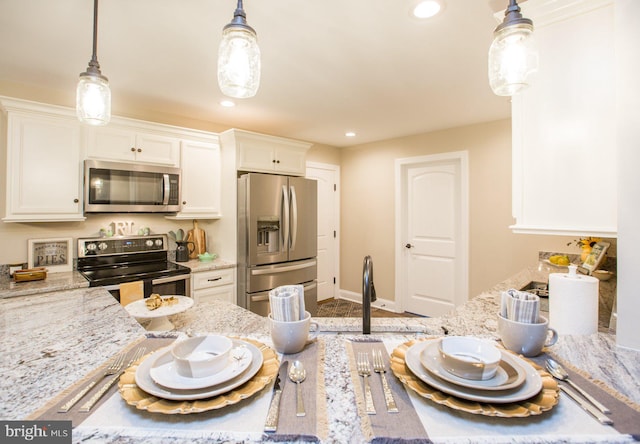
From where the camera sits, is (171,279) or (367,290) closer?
(367,290)

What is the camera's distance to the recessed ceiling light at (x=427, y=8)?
1.53 meters

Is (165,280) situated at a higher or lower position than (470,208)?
lower

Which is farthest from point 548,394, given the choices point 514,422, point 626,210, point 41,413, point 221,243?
point 221,243

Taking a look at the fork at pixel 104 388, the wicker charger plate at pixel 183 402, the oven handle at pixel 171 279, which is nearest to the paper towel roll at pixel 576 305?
the wicker charger plate at pixel 183 402

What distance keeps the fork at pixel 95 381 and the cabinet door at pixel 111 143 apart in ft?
7.88

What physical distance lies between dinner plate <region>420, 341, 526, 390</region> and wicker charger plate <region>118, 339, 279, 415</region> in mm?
360

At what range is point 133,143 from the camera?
9.27 feet

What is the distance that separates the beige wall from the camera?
3404mm

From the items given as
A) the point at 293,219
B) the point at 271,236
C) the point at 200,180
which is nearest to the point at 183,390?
the point at 271,236

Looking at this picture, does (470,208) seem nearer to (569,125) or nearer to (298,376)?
(569,125)

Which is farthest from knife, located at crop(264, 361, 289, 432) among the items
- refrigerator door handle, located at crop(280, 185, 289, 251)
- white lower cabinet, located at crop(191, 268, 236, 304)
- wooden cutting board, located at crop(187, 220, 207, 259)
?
wooden cutting board, located at crop(187, 220, 207, 259)

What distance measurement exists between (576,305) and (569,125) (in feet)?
2.01

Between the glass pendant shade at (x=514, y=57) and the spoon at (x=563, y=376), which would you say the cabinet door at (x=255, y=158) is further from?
the spoon at (x=563, y=376)

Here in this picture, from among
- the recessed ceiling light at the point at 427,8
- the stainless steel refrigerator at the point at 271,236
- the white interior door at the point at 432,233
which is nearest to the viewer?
the recessed ceiling light at the point at 427,8
